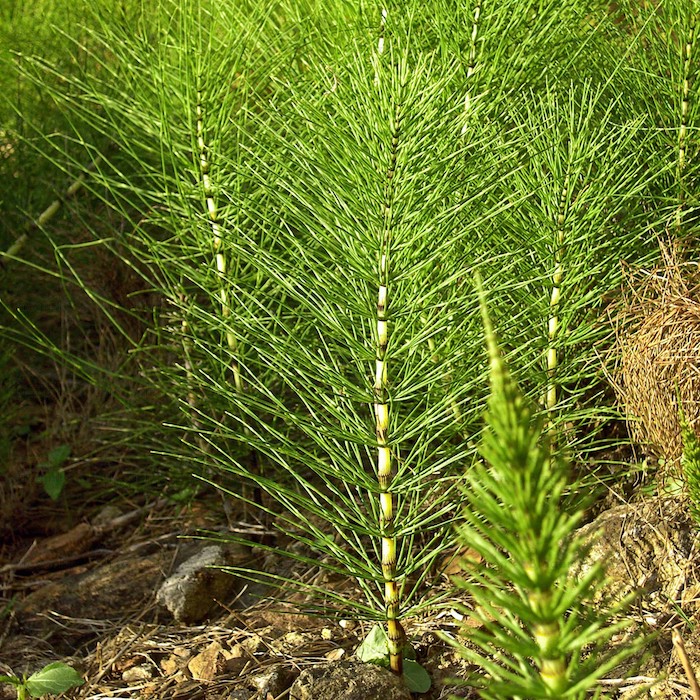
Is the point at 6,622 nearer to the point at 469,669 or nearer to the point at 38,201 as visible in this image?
the point at 469,669

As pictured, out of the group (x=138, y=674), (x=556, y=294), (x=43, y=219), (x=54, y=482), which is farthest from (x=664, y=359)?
(x=43, y=219)

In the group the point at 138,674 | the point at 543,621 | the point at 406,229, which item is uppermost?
the point at 406,229

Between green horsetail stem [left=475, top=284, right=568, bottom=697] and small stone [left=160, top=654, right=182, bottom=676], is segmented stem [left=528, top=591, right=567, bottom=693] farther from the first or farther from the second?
small stone [left=160, top=654, right=182, bottom=676]

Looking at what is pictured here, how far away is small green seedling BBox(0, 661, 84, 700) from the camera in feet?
5.28

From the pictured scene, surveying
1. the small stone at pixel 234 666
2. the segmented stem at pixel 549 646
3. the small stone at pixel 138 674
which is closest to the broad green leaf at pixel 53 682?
the small stone at pixel 138 674

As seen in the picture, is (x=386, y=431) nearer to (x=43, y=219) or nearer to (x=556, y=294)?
(x=556, y=294)

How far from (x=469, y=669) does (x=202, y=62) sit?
137cm

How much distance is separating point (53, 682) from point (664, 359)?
1269mm

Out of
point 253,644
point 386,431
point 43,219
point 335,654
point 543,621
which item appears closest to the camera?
point 543,621

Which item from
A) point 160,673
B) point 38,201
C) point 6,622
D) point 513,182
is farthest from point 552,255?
point 38,201

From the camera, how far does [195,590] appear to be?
1912 mm

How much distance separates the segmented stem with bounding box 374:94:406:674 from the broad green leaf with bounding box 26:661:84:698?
1.97 feet

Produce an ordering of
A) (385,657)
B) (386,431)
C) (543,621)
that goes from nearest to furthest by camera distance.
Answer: (543,621)
(386,431)
(385,657)

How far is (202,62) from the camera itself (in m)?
1.94
